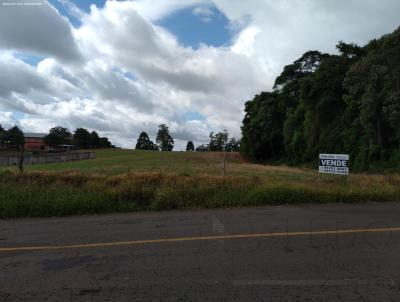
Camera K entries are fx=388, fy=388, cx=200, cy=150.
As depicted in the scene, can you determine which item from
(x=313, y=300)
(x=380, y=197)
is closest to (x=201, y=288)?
(x=313, y=300)

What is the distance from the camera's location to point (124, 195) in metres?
11.6

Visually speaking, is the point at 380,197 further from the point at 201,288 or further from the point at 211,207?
the point at 201,288

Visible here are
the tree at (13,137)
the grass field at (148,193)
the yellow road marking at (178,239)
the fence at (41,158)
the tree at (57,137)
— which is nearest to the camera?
the yellow road marking at (178,239)

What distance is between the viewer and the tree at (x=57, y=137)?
5719 inches

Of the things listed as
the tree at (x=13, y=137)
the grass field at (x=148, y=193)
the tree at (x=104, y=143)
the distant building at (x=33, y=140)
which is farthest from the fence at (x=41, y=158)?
the distant building at (x=33, y=140)

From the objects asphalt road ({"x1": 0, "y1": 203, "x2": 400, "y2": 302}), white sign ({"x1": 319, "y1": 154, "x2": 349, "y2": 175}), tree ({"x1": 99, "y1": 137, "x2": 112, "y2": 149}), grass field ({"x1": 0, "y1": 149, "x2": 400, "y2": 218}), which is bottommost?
asphalt road ({"x1": 0, "y1": 203, "x2": 400, "y2": 302})

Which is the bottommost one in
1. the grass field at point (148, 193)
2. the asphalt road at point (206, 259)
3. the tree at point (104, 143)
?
the asphalt road at point (206, 259)

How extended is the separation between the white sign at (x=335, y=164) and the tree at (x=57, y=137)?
143 metres

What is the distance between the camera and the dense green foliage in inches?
1590

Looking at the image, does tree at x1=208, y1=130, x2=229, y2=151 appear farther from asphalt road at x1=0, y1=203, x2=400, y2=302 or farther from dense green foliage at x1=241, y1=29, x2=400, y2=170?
asphalt road at x1=0, y1=203, x2=400, y2=302

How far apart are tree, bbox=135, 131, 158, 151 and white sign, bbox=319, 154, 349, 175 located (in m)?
152

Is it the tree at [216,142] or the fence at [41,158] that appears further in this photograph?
the tree at [216,142]

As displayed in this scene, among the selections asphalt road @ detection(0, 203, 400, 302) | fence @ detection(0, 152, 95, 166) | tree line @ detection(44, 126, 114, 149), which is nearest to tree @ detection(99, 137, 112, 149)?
tree line @ detection(44, 126, 114, 149)

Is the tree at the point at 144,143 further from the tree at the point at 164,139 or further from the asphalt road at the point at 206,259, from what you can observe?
the asphalt road at the point at 206,259
